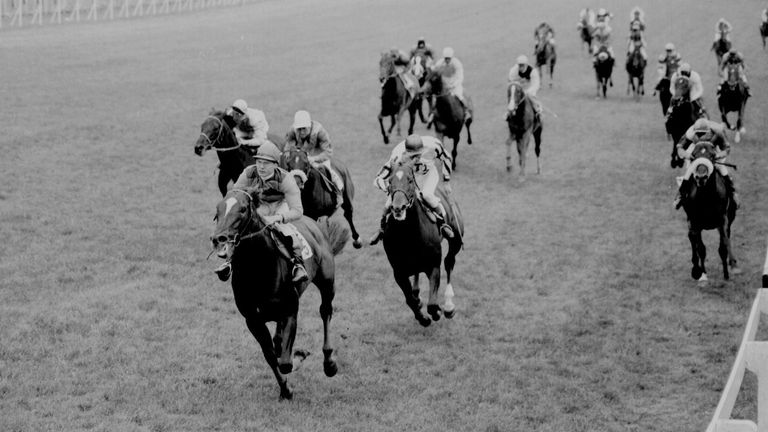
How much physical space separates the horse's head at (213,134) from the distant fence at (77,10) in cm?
3261

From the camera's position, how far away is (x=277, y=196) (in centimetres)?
1062

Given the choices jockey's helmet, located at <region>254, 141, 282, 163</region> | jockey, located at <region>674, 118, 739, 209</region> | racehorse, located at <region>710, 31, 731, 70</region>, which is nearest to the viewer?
jockey's helmet, located at <region>254, 141, 282, 163</region>

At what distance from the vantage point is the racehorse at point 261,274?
8.94 m

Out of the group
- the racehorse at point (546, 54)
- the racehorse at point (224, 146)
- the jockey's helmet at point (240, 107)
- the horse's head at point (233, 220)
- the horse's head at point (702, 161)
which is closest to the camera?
the horse's head at point (233, 220)

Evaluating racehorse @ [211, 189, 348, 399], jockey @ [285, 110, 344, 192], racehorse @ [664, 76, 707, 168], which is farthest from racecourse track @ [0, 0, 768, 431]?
jockey @ [285, 110, 344, 192]

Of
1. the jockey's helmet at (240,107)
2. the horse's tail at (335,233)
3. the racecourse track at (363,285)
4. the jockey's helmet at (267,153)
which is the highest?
the jockey's helmet at (267,153)

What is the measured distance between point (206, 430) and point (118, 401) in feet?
4.22

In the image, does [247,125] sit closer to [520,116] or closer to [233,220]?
[520,116]

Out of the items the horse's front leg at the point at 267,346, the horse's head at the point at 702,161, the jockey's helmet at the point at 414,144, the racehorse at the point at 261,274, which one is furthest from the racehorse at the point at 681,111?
the horse's front leg at the point at 267,346

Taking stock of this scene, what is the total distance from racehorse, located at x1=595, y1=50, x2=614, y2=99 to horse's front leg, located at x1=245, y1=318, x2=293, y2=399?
26.6 m

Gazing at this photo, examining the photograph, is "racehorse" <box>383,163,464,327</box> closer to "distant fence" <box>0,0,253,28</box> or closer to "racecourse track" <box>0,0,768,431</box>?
"racecourse track" <box>0,0,768,431</box>

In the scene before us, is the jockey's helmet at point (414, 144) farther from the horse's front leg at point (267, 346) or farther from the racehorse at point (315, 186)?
the horse's front leg at point (267, 346)

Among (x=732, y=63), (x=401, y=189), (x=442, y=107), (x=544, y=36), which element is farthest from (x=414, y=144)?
(x=544, y=36)

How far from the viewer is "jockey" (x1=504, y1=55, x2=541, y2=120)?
2253 cm
